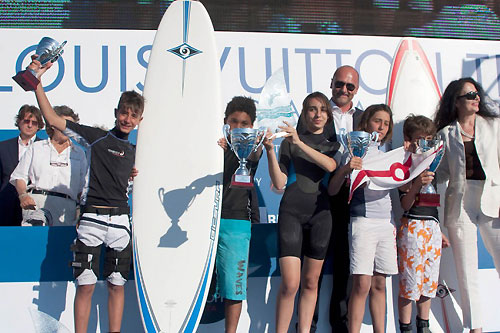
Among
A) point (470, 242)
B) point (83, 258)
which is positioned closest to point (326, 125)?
point (470, 242)

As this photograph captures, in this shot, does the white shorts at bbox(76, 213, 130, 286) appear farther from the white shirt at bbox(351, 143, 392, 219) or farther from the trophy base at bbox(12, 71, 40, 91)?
the white shirt at bbox(351, 143, 392, 219)

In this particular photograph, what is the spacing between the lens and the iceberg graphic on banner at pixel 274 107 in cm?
217

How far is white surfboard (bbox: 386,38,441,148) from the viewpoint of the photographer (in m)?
2.97

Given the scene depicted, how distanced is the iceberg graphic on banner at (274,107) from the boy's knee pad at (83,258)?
0.91 meters

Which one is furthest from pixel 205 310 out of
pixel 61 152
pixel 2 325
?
pixel 61 152

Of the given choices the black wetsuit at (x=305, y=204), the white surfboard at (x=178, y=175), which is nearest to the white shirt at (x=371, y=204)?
the black wetsuit at (x=305, y=204)

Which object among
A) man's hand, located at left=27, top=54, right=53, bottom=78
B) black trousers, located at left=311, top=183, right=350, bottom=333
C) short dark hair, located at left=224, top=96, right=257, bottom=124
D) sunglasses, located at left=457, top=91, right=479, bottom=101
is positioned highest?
man's hand, located at left=27, top=54, right=53, bottom=78

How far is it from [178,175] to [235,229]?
1.35ft

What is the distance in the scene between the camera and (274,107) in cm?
226

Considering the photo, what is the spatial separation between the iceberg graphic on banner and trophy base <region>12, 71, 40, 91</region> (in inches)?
37.9

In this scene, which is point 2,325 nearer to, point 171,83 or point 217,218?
point 217,218

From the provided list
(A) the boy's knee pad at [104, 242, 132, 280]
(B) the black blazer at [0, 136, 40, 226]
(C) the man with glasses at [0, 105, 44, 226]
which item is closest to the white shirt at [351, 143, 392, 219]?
(A) the boy's knee pad at [104, 242, 132, 280]

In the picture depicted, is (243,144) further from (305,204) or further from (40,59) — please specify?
(40,59)

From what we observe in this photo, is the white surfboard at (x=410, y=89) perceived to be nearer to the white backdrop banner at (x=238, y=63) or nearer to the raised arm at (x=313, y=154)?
the white backdrop banner at (x=238, y=63)
